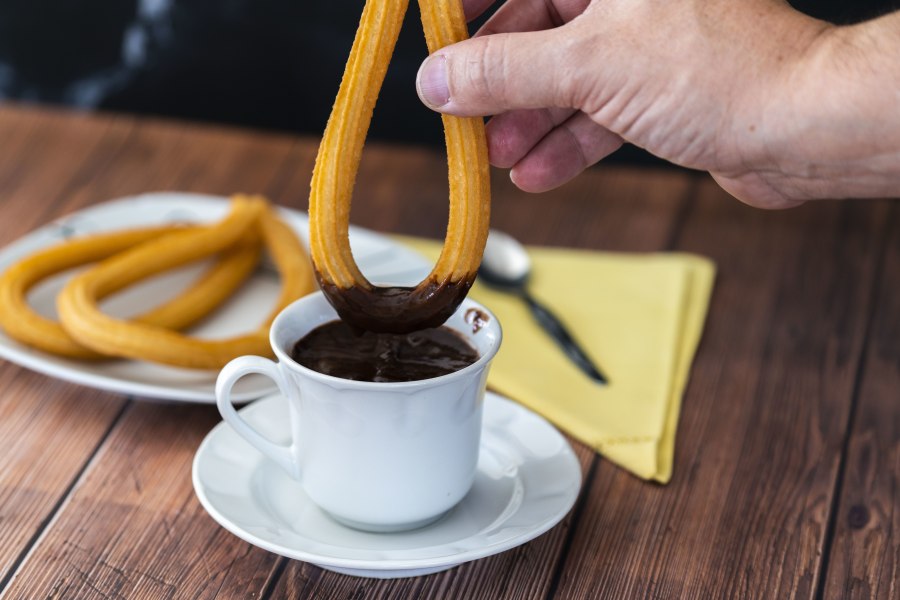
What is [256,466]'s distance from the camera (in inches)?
28.5

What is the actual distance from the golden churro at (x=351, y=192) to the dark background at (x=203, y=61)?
30.8 inches

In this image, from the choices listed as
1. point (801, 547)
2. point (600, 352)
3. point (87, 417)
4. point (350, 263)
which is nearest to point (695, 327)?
point (600, 352)

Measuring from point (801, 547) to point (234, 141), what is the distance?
0.88 meters

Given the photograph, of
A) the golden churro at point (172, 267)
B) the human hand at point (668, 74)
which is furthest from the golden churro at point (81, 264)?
the human hand at point (668, 74)

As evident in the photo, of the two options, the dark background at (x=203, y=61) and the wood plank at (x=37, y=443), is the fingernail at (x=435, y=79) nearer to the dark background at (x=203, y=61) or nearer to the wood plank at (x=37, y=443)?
the wood plank at (x=37, y=443)

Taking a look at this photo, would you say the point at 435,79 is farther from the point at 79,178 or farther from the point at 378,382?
the point at 79,178

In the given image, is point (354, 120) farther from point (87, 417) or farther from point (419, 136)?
point (419, 136)

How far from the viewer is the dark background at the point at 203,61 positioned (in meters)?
1.49

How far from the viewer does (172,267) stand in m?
1.00

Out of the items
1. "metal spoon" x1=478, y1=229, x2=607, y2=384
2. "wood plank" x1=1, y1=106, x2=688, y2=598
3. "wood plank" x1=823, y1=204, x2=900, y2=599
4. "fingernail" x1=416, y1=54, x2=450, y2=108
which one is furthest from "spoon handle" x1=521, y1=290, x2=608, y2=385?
"fingernail" x1=416, y1=54, x2=450, y2=108

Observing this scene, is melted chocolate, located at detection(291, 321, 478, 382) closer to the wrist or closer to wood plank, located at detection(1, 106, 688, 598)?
wood plank, located at detection(1, 106, 688, 598)

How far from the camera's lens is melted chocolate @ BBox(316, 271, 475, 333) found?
0.68 m

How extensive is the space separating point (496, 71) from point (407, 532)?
0.95 feet

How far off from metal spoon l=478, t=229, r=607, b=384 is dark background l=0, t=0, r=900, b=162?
0.46 meters
